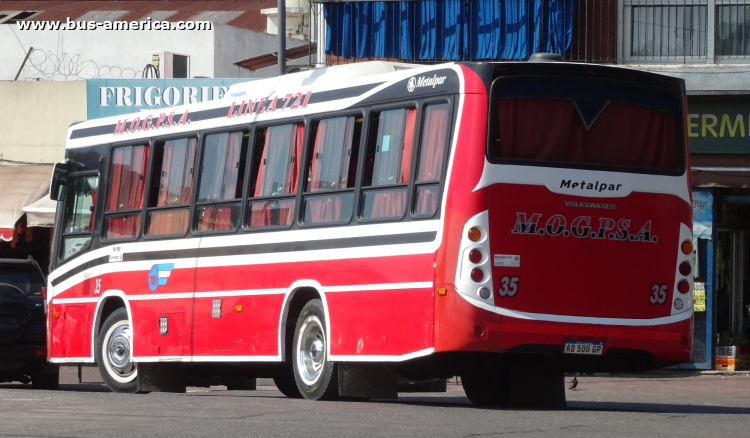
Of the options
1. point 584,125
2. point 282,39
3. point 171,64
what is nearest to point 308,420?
point 584,125

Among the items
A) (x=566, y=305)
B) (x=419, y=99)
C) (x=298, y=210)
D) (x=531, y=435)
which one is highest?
(x=419, y=99)

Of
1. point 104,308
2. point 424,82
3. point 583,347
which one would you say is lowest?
point 583,347

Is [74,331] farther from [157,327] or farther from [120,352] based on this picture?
[157,327]

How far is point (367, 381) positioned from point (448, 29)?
11.4 meters

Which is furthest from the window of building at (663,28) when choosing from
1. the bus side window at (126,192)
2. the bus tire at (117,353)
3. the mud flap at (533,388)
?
the mud flap at (533,388)

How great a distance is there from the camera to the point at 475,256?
11.6 meters

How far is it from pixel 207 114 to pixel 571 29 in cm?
931

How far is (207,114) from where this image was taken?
15.2m

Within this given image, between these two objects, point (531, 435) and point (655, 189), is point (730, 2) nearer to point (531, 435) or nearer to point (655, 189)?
point (655, 189)

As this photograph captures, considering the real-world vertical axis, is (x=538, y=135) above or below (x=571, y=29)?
below

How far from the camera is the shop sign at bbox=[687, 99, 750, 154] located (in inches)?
898

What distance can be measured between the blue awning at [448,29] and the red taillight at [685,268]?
10564 millimetres

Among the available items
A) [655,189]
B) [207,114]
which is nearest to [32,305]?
[207,114]

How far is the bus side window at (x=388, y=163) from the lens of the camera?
12234mm
